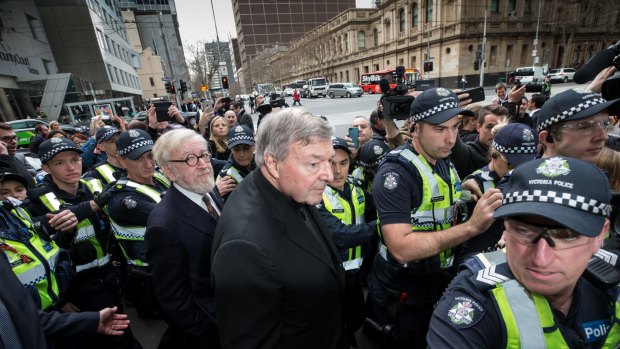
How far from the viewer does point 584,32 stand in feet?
121

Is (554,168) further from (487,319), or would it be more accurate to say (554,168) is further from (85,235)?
(85,235)

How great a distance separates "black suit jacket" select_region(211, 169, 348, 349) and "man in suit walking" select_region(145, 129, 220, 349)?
60 centimetres

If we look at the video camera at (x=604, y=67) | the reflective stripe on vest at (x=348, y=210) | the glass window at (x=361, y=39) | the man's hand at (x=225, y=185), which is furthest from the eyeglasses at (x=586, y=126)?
the glass window at (x=361, y=39)

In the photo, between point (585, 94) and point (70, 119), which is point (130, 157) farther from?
point (70, 119)

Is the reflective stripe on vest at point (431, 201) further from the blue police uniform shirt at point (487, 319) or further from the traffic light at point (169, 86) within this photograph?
the traffic light at point (169, 86)

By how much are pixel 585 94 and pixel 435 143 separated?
130 centimetres

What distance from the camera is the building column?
716 inches

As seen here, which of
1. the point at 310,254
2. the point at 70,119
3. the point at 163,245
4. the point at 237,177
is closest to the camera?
the point at 310,254

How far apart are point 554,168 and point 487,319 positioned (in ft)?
2.02

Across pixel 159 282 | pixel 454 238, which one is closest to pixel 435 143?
pixel 454 238

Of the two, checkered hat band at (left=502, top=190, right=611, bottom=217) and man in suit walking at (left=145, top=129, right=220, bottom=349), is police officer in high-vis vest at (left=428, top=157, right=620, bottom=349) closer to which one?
checkered hat band at (left=502, top=190, right=611, bottom=217)

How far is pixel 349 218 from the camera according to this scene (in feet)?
8.27

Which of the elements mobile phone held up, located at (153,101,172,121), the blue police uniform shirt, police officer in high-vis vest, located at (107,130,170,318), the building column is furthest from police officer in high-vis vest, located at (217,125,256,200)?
the building column

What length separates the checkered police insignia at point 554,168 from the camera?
1.04 m
